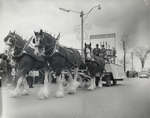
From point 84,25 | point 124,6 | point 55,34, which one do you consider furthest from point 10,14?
point 124,6

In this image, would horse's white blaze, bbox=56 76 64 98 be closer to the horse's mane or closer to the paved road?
the paved road

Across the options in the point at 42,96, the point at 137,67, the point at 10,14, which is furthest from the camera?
the point at 10,14

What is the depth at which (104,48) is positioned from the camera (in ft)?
2.53

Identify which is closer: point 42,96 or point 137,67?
point 137,67

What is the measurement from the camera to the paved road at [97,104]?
750mm

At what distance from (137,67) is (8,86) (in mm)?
574

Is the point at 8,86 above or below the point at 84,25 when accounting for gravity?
below

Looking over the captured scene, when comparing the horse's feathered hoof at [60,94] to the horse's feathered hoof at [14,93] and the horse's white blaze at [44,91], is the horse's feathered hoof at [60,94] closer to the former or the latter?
the horse's white blaze at [44,91]

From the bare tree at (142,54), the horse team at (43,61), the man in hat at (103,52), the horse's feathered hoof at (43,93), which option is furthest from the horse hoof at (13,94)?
the bare tree at (142,54)

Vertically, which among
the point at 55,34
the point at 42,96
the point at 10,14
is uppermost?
the point at 10,14

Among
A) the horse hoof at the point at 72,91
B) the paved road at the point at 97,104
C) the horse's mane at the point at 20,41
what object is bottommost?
the paved road at the point at 97,104

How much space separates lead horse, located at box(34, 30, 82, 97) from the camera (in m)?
0.88

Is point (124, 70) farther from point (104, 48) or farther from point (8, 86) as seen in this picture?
point (8, 86)

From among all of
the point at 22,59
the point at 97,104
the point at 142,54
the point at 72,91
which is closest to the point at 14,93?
the point at 22,59
